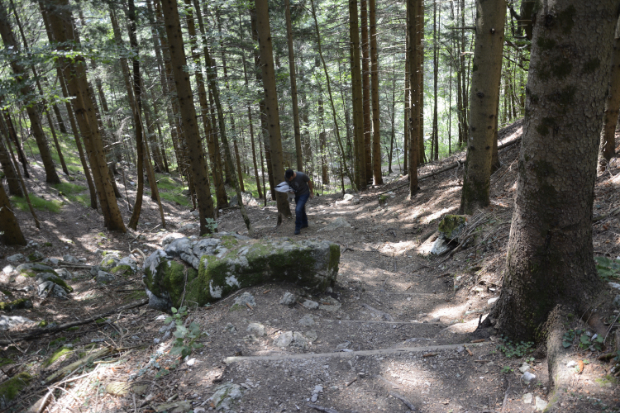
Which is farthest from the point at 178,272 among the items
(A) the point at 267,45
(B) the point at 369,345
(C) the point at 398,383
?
(A) the point at 267,45

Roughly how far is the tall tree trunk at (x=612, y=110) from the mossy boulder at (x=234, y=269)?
542 cm

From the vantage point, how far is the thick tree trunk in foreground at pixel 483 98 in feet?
20.1

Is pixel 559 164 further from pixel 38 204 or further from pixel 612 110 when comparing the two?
pixel 38 204

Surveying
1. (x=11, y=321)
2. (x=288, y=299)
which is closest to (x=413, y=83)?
(x=288, y=299)

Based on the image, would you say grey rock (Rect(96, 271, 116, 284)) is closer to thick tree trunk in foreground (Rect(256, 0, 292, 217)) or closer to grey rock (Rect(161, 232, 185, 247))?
grey rock (Rect(161, 232, 185, 247))

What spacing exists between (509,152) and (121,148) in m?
16.0

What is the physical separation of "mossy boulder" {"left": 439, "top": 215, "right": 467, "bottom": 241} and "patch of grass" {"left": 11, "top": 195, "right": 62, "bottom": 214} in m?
14.2

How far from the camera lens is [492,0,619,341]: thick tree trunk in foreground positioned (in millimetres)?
2535

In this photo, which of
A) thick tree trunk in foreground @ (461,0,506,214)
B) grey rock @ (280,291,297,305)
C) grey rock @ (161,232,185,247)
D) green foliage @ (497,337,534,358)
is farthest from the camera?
grey rock @ (161,232,185,247)

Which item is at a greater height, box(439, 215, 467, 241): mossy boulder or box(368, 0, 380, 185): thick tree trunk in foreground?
A: box(368, 0, 380, 185): thick tree trunk in foreground

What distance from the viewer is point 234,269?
16.1 feet

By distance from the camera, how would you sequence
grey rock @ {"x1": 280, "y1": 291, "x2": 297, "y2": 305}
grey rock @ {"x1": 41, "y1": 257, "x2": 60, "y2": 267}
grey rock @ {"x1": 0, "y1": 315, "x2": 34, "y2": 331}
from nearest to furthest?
grey rock @ {"x1": 280, "y1": 291, "x2": 297, "y2": 305}, grey rock @ {"x1": 0, "y1": 315, "x2": 34, "y2": 331}, grey rock @ {"x1": 41, "y1": 257, "x2": 60, "y2": 267}

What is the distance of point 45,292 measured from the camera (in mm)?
6547

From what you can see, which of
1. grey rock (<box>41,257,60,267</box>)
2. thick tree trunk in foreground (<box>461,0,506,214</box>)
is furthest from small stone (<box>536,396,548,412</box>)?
grey rock (<box>41,257,60,267</box>)
